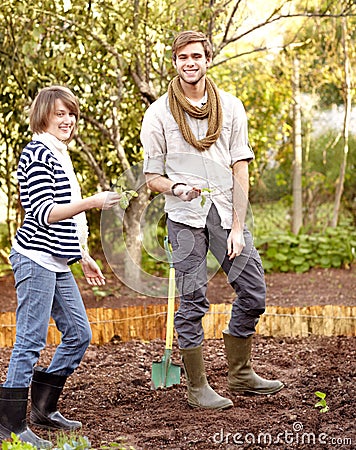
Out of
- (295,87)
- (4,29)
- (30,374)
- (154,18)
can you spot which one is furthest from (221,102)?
(295,87)

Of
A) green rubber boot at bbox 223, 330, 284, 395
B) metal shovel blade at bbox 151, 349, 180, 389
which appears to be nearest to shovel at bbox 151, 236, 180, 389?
metal shovel blade at bbox 151, 349, 180, 389

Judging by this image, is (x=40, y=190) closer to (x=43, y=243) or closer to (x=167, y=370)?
(x=43, y=243)

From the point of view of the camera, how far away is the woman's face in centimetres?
300

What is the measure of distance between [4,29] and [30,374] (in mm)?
3555

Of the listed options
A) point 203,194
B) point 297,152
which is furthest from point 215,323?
point 297,152

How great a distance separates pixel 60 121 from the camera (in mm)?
3008

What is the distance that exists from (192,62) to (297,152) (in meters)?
4.57

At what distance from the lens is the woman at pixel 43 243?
2887mm

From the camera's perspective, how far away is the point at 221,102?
3441 mm

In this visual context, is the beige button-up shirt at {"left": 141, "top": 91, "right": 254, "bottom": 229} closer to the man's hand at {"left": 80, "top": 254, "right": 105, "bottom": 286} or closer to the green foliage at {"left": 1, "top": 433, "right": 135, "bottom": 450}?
the man's hand at {"left": 80, "top": 254, "right": 105, "bottom": 286}

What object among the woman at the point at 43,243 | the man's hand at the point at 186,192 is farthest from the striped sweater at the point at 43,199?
the man's hand at the point at 186,192

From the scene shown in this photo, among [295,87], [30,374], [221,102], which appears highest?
[295,87]

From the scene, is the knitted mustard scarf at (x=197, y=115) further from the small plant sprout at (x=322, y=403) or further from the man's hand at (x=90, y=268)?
the small plant sprout at (x=322, y=403)

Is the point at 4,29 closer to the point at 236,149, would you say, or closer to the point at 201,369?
the point at 236,149
